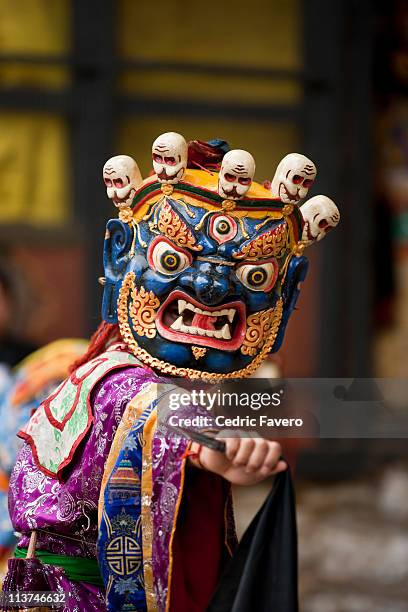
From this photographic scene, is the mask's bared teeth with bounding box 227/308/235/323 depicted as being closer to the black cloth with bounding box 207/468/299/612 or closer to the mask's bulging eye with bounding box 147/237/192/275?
the mask's bulging eye with bounding box 147/237/192/275

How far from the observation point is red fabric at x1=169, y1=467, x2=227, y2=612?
2.37m

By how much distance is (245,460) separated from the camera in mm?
2156

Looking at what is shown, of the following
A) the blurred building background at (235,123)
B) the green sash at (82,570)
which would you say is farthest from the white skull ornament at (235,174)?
the blurred building background at (235,123)

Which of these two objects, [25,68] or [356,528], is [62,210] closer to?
[25,68]

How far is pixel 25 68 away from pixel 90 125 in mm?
466

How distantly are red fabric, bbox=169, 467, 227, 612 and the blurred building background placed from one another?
4.44 meters

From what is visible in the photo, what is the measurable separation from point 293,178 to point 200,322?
32 cm

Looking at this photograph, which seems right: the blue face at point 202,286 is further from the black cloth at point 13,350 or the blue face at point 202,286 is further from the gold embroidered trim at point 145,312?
the black cloth at point 13,350

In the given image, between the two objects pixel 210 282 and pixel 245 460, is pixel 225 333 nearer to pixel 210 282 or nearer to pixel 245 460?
pixel 210 282

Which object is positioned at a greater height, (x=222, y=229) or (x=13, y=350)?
→ (x=13, y=350)

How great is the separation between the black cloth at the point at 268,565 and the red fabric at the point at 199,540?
69 mm

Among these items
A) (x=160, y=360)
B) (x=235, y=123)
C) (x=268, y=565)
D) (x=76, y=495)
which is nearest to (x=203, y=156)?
(x=160, y=360)

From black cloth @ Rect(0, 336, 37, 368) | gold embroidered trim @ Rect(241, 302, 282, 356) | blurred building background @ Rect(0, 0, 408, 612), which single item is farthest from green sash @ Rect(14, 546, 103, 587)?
blurred building background @ Rect(0, 0, 408, 612)

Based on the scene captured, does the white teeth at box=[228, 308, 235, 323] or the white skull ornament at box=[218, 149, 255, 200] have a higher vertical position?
the white skull ornament at box=[218, 149, 255, 200]
